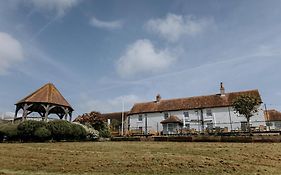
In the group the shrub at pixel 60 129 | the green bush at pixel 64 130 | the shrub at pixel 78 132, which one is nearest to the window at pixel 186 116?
the shrub at pixel 78 132

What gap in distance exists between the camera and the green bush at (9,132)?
80.5 ft

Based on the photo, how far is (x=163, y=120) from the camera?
46844 mm

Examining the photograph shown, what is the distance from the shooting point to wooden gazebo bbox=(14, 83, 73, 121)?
31078mm

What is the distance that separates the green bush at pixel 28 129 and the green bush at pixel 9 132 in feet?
1.57

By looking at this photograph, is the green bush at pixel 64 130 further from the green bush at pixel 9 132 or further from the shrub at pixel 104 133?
the shrub at pixel 104 133

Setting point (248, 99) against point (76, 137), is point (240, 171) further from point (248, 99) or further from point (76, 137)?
point (248, 99)

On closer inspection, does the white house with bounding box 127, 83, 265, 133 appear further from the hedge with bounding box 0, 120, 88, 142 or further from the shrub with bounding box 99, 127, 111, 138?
the hedge with bounding box 0, 120, 88, 142

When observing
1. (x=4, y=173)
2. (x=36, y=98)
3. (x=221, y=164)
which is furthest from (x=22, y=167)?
(x=36, y=98)

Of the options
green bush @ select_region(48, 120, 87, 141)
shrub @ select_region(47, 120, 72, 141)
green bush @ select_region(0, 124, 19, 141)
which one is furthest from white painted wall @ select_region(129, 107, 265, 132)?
green bush @ select_region(0, 124, 19, 141)

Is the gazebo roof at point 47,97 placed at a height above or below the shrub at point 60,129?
above

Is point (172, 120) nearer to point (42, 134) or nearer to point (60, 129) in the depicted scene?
point (60, 129)

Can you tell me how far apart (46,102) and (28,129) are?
297 inches

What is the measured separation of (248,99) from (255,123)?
25.7 ft

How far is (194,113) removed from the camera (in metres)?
45.8
